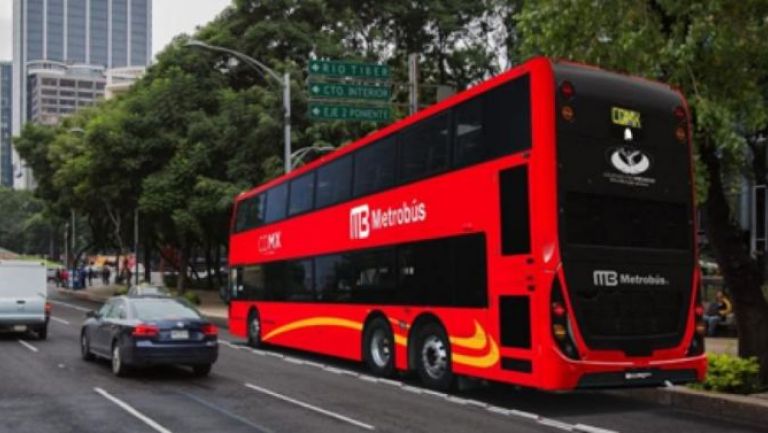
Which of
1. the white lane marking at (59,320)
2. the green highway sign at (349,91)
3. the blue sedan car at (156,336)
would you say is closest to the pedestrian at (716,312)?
the green highway sign at (349,91)

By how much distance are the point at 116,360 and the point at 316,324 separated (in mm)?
4315

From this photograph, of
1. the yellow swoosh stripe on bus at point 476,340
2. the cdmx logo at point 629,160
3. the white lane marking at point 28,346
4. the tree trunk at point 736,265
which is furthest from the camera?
the white lane marking at point 28,346

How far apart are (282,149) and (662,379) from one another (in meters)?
24.2

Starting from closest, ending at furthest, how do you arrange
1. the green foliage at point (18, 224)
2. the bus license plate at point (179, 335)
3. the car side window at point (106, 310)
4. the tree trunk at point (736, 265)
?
the tree trunk at point (736, 265) → the bus license plate at point (179, 335) → the car side window at point (106, 310) → the green foliage at point (18, 224)

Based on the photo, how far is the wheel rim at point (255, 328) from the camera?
21.8 m

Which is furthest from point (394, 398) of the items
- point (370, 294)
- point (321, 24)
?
point (321, 24)

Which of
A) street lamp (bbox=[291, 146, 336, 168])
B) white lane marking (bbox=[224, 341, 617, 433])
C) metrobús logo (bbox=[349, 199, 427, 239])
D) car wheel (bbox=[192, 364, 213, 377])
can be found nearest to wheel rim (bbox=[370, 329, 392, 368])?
white lane marking (bbox=[224, 341, 617, 433])

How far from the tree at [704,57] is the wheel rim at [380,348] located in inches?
225

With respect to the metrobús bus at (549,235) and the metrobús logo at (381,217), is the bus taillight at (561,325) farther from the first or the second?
the metrobús logo at (381,217)

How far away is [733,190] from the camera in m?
15.7

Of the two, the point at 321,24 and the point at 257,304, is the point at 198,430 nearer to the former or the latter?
the point at 257,304

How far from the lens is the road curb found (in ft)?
35.7

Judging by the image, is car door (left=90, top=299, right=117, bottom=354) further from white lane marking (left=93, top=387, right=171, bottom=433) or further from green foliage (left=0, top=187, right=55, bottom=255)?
green foliage (left=0, top=187, right=55, bottom=255)

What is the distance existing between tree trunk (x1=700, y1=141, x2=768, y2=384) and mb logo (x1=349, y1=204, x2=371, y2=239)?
579cm
